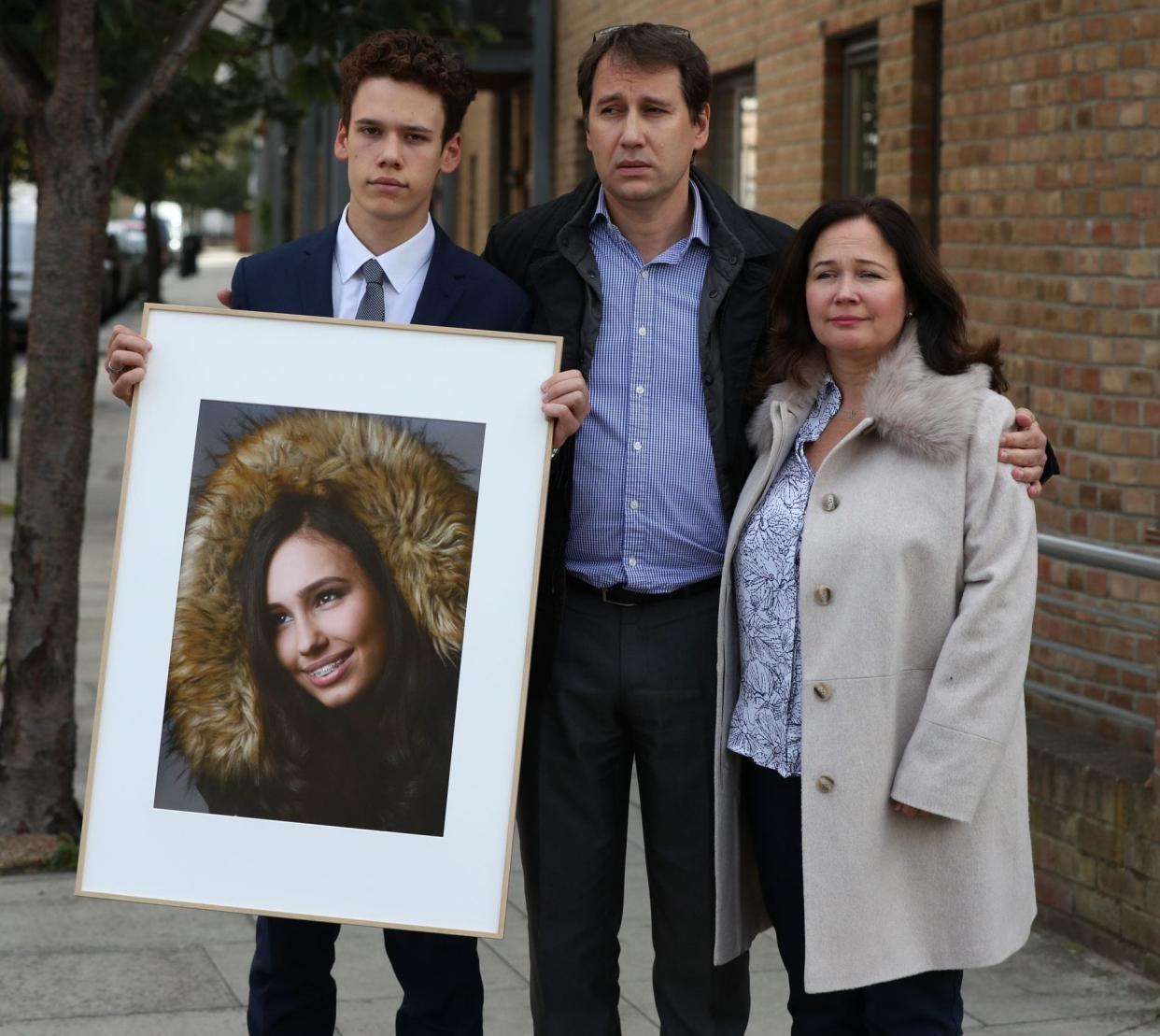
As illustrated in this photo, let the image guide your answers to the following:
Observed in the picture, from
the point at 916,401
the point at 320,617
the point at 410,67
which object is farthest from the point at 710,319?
the point at 320,617

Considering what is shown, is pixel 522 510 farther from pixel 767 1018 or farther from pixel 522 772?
pixel 767 1018

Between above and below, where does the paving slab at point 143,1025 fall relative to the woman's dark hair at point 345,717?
below

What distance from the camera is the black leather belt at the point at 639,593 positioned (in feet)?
12.4

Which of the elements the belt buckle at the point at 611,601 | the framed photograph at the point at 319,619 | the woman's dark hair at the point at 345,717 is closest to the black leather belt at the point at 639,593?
the belt buckle at the point at 611,601

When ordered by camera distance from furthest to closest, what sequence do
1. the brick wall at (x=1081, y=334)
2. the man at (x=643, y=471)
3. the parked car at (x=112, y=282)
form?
the parked car at (x=112, y=282) → the brick wall at (x=1081, y=334) → the man at (x=643, y=471)

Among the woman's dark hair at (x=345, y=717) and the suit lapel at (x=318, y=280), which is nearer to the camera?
the woman's dark hair at (x=345, y=717)

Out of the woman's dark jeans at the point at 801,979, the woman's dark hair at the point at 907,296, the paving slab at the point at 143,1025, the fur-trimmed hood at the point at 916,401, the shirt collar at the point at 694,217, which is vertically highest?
the shirt collar at the point at 694,217

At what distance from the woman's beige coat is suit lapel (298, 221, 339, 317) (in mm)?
939

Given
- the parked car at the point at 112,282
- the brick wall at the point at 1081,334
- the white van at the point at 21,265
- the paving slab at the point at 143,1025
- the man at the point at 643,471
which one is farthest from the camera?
the parked car at the point at 112,282

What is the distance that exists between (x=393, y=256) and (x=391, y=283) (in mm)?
57

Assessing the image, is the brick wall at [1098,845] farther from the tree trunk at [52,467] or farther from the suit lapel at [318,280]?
the tree trunk at [52,467]

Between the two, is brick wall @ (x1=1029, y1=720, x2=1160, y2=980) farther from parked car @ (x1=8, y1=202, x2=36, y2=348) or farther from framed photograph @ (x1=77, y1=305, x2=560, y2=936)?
parked car @ (x1=8, y1=202, x2=36, y2=348)

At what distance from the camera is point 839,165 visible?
8.80 meters

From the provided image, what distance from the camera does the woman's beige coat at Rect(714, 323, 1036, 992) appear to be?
343 cm
